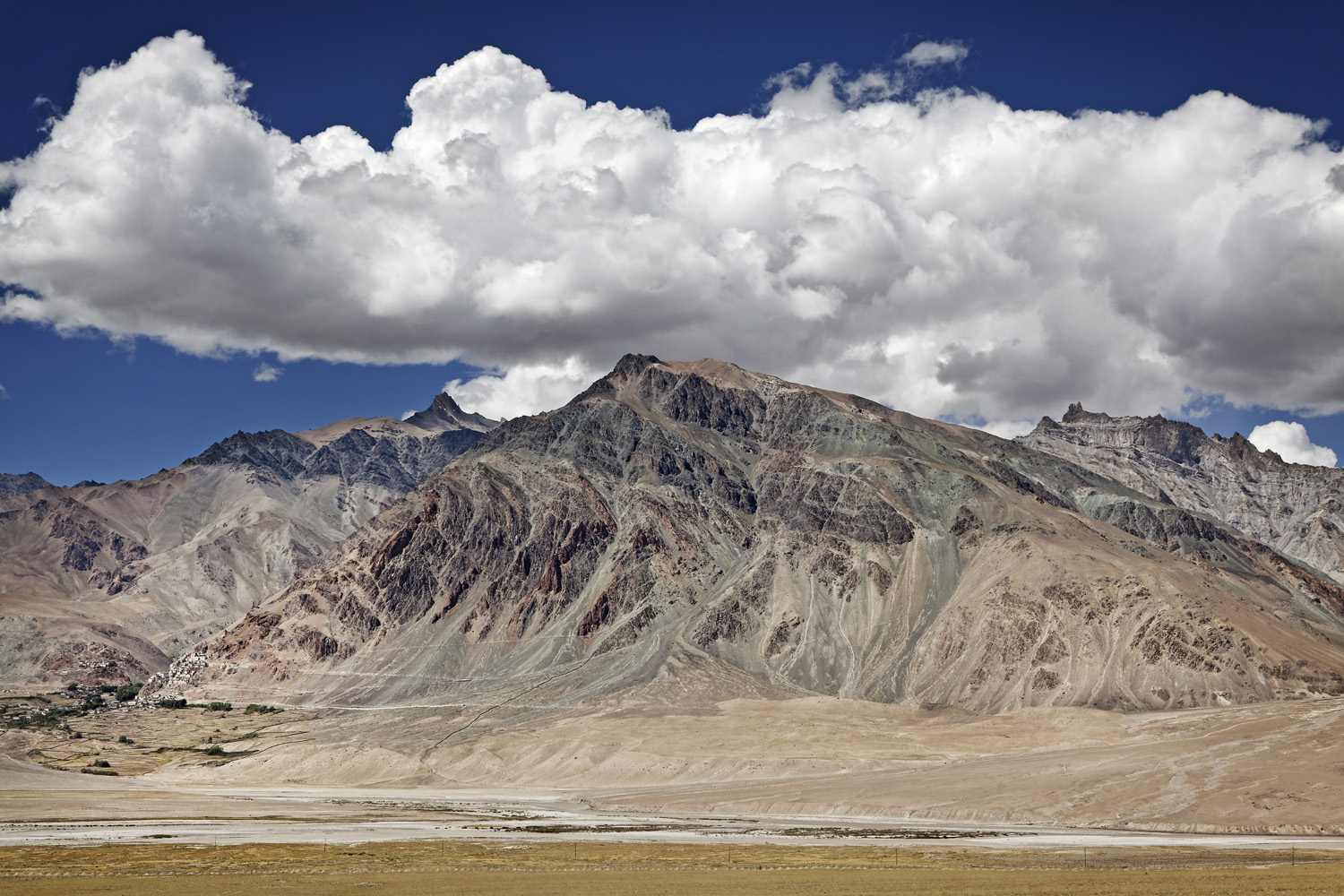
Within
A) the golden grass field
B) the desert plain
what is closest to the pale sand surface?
the desert plain

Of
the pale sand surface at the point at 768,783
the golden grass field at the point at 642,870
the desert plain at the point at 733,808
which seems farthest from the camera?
the pale sand surface at the point at 768,783

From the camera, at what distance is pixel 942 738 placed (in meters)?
174

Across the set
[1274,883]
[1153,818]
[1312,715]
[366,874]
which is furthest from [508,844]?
[1312,715]

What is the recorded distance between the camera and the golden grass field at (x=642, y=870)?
2376 inches

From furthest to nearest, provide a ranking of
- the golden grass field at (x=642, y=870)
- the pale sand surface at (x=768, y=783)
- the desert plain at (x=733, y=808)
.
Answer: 1. the pale sand surface at (x=768, y=783)
2. the desert plain at (x=733, y=808)
3. the golden grass field at (x=642, y=870)

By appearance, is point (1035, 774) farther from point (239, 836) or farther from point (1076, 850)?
point (239, 836)

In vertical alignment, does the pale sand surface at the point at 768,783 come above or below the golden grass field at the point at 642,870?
below

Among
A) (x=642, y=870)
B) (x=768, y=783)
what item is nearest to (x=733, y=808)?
(x=768, y=783)

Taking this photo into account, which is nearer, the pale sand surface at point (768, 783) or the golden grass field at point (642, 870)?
the golden grass field at point (642, 870)

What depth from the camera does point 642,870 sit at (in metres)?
70.0

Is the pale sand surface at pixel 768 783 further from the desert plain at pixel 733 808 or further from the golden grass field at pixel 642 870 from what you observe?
the golden grass field at pixel 642 870

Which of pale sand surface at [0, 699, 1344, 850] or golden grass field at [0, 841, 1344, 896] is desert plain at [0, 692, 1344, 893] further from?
pale sand surface at [0, 699, 1344, 850]

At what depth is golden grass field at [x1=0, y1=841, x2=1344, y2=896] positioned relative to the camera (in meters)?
60.3

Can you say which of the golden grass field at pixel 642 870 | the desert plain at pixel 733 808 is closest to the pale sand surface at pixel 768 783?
the desert plain at pixel 733 808
